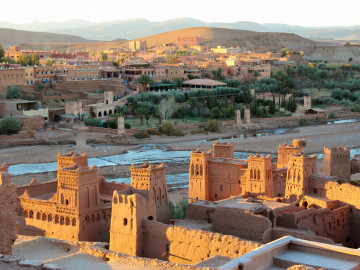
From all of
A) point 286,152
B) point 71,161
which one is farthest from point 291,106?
point 71,161

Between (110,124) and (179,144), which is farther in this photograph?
(110,124)

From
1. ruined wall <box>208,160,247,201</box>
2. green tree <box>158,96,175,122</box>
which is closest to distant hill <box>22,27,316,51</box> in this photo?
green tree <box>158,96,175,122</box>

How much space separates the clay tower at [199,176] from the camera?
2577cm

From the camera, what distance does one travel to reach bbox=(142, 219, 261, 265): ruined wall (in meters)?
16.3

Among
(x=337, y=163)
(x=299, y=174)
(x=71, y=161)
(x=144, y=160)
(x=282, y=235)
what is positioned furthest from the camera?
(x=144, y=160)

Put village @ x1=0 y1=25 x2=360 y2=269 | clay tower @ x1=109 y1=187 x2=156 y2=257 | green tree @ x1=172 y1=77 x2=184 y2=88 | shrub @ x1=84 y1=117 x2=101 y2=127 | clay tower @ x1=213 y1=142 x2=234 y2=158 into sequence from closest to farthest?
1. village @ x1=0 y1=25 x2=360 y2=269
2. clay tower @ x1=109 y1=187 x2=156 y2=257
3. clay tower @ x1=213 y1=142 x2=234 y2=158
4. shrub @ x1=84 y1=117 x2=101 y2=127
5. green tree @ x1=172 y1=77 x2=184 y2=88

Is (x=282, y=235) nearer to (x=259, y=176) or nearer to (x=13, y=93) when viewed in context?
(x=259, y=176)

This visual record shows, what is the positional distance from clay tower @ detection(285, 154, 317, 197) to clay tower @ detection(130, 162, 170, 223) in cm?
474

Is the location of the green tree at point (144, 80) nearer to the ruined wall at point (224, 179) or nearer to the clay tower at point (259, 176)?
the ruined wall at point (224, 179)

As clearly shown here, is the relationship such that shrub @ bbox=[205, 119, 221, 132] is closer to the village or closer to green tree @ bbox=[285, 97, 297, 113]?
the village

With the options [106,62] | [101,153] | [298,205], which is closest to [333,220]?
[298,205]

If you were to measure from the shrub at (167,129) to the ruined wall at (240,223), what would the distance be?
31.9 meters

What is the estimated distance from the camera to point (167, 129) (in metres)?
51.8

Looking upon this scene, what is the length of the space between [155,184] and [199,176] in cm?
489
